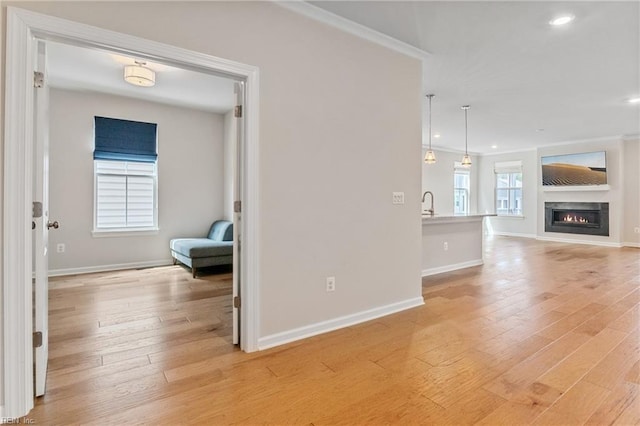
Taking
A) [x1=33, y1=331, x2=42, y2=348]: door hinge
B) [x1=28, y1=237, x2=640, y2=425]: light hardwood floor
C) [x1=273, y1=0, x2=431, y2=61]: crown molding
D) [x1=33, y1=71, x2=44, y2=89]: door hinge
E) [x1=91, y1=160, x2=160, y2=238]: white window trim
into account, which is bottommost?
[x1=28, y1=237, x2=640, y2=425]: light hardwood floor

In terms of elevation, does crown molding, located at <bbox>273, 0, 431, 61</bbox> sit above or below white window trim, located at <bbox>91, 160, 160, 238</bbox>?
above

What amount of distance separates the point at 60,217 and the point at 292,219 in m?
4.23

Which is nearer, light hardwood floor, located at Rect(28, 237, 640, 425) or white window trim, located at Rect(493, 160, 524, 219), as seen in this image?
light hardwood floor, located at Rect(28, 237, 640, 425)

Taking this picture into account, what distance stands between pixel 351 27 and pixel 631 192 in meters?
8.76

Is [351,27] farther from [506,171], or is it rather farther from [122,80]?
[506,171]

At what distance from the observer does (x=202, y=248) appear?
4734mm

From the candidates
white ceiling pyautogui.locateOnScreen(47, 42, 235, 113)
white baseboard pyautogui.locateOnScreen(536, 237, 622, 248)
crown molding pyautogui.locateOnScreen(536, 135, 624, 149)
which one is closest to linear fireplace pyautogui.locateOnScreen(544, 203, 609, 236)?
white baseboard pyautogui.locateOnScreen(536, 237, 622, 248)

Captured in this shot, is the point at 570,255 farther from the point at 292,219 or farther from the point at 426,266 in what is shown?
the point at 292,219

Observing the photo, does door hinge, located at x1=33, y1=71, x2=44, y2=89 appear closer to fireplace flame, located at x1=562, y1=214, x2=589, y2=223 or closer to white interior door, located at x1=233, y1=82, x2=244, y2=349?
white interior door, located at x1=233, y1=82, x2=244, y2=349

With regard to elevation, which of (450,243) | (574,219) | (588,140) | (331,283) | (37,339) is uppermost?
(588,140)

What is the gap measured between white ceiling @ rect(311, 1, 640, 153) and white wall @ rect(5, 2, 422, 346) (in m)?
0.37

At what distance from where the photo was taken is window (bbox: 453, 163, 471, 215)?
34.2 ft

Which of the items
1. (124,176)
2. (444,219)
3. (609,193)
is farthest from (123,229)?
(609,193)

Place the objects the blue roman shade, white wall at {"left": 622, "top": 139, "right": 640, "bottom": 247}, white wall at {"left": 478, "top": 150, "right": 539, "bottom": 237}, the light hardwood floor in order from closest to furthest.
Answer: the light hardwood floor
the blue roman shade
white wall at {"left": 622, "top": 139, "right": 640, "bottom": 247}
white wall at {"left": 478, "top": 150, "right": 539, "bottom": 237}
